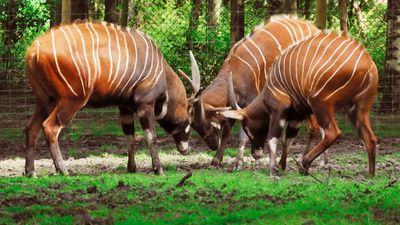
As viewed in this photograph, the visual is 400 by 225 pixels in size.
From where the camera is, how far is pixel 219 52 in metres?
14.8

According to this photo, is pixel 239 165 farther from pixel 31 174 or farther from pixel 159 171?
pixel 31 174

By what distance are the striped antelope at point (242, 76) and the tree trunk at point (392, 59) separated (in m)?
3.12

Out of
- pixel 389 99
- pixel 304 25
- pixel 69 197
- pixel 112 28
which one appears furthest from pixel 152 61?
pixel 389 99

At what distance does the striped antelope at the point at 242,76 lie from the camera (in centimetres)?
1097

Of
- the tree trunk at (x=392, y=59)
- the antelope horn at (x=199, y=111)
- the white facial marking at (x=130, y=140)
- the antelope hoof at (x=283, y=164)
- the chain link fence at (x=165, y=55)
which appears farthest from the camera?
the tree trunk at (x=392, y=59)

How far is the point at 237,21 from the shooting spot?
14906mm

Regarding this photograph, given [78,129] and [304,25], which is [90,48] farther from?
[78,129]

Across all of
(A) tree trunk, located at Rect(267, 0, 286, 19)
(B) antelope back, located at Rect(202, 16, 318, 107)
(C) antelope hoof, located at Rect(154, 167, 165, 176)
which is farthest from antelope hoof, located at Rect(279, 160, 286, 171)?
(A) tree trunk, located at Rect(267, 0, 286, 19)

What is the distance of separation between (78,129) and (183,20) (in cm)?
287

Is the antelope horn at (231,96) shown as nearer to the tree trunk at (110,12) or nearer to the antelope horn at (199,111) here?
the antelope horn at (199,111)

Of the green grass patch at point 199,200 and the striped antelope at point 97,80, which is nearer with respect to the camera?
the green grass patch at point 199,200

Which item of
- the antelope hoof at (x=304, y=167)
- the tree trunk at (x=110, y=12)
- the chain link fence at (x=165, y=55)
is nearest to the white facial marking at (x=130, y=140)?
the antelope hoof at (x=304, y=167)

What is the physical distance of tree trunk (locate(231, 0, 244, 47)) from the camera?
47.4ft

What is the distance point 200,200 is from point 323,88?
232 cm
